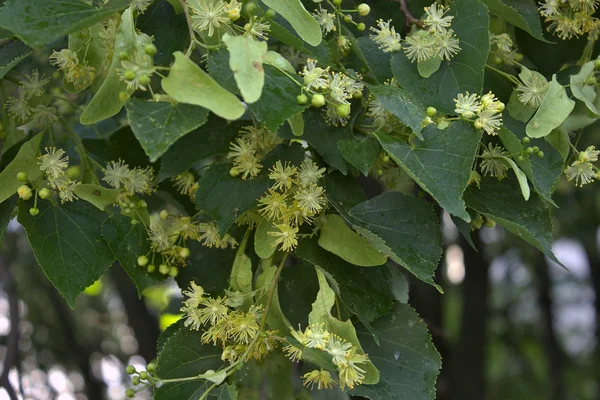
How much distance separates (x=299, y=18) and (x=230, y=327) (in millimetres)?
442

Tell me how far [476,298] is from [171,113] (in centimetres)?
380

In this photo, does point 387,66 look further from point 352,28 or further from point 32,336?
point 32,336

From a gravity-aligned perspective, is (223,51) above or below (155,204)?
above

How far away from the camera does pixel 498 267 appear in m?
7.20

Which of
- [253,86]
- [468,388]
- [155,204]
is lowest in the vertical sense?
[468,388]

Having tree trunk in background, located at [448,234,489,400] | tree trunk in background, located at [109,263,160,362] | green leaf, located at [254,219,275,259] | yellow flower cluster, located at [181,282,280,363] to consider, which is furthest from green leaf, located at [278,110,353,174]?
tree trunk in background, located at [109,263,160,362]

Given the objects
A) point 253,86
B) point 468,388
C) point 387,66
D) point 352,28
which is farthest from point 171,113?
point 468,388

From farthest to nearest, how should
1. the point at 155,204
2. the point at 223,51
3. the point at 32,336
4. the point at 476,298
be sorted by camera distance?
1. the point at 32,336
2. the point at 476,298
3. the point at 155,204
4. the point at 223,51

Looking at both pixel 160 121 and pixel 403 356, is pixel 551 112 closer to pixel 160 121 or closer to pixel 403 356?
pixel 403 356

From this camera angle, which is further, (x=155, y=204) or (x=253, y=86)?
(x=155, y=204)

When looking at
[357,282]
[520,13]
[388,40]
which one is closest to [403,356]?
[357,282]

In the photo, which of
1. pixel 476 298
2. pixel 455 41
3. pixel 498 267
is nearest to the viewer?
pixel 455 41

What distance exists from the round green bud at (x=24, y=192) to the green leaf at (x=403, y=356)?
21.8 inches

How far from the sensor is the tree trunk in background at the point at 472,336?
4.02 m
